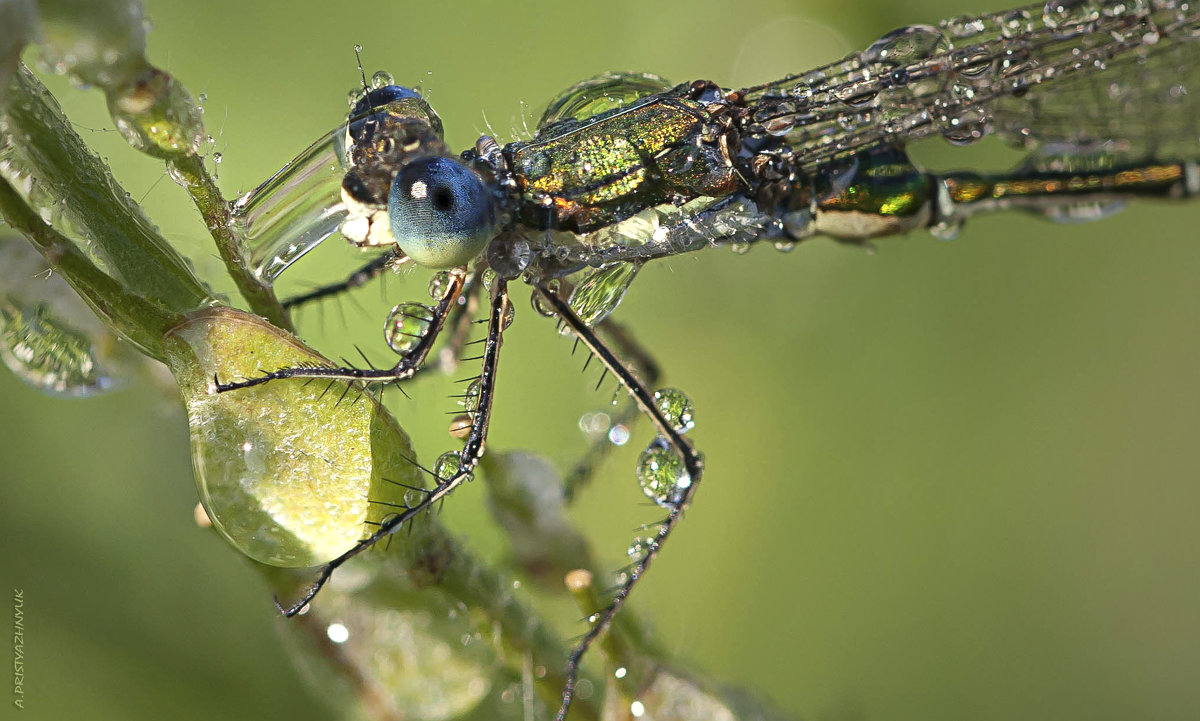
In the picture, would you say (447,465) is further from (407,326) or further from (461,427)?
(407,326)

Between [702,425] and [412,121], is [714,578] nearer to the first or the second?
[702,425]

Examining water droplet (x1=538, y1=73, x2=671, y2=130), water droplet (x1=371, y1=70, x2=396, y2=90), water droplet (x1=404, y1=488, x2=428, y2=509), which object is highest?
water droplet (x1=371, y1=70, x2=396, y2=90)

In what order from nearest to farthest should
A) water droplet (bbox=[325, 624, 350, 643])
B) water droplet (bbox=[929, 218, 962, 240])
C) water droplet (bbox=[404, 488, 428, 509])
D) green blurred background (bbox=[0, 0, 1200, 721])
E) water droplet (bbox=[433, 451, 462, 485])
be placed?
water droplet (bbox=[404, 488, 428, 509]), water droplet (bbox=[325, 624, 350, 643]), water droplet (bbox=[433, 451, 462, 485]), green blurred background (bbox=[0, 0, 1200, 721]), water droplet (bbox=[929, 218, 962, 240])

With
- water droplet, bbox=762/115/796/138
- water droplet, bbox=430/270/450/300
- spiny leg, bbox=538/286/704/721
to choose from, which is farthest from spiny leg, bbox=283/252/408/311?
water droplet, bbox=762/115/796/138

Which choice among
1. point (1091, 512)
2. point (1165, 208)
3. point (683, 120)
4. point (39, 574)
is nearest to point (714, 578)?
point (1091, 512)

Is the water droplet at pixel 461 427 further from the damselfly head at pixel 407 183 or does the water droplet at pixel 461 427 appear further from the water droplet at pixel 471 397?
the damselfly head at pixel 407 183

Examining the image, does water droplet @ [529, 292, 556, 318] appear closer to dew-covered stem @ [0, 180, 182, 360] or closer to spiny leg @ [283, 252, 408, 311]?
spiny leg @ [283, 252, 408, 311]

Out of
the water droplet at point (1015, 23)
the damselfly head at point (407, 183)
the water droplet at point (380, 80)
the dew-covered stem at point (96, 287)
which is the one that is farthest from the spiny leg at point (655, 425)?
the water droplet at point (1015, 23)
